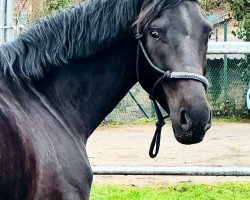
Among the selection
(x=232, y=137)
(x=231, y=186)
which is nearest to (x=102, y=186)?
(x=231, y=186)

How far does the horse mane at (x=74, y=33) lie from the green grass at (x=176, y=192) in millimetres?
3404

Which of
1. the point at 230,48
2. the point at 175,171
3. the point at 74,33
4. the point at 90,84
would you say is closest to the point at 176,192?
the point at 175,171

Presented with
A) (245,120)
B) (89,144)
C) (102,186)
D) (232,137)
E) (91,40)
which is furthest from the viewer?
(245,120)

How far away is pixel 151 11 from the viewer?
3117 mm

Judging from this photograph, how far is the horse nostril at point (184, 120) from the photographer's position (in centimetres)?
298

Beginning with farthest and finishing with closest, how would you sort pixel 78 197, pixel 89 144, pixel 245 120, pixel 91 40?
1. pixel 245 120
2. pixel 89 144
3. pixel 91 40
4. pixel 78 197

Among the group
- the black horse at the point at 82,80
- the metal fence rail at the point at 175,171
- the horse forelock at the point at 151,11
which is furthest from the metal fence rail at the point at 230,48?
the horse forelock at the point at 151,11

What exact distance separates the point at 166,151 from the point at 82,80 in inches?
287

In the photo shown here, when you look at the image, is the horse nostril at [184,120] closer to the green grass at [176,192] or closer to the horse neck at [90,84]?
the horse neck at [90,84]

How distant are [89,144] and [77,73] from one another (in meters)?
8.44

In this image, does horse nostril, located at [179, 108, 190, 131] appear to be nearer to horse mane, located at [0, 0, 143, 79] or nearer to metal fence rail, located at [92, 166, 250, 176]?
horse mane, located at [0, 0, 143, 79]

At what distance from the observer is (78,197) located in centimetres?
299

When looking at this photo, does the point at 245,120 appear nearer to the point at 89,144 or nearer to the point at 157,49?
the point at 89,144

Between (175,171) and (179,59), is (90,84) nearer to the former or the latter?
(179,59)
